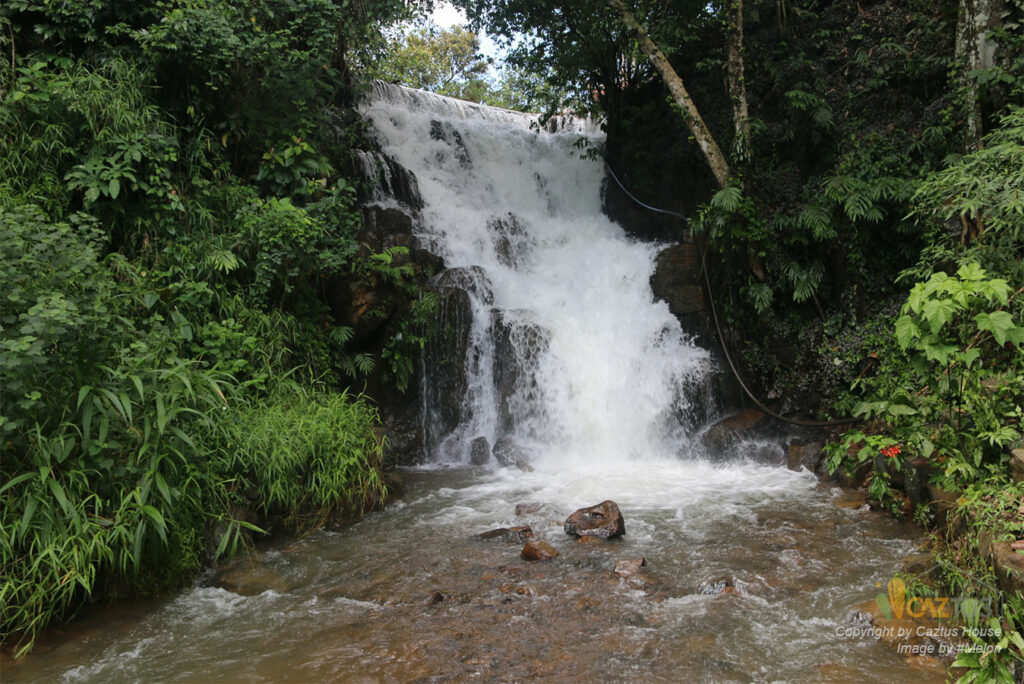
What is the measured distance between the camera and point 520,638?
12.4 feet

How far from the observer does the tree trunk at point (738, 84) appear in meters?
8.55

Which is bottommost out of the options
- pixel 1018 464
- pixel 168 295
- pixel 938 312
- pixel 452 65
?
pixel 1018 464

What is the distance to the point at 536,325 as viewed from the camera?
8797mm

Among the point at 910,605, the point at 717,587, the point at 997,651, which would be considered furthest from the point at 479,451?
the point at 997,651

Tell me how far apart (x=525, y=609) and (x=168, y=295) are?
4.52 metres

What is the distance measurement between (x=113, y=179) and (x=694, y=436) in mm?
6980

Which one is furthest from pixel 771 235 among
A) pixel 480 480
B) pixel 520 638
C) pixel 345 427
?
pixel 520 638

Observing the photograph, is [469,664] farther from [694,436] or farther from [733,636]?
[694,436]

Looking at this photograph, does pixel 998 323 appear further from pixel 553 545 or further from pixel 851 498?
pixel 553 545

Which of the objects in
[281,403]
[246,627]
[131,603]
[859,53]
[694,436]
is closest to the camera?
[246,627]

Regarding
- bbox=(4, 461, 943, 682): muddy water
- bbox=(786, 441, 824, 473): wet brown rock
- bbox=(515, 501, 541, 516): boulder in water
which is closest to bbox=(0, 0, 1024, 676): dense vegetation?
bbox=(4, 461, 943, 682): muddy water

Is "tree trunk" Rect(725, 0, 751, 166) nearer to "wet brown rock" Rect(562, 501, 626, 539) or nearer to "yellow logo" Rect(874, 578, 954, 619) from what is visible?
"wet brown rock" Rect(562, 501, 626, 539)

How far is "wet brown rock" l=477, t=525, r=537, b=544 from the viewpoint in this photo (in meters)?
5.34

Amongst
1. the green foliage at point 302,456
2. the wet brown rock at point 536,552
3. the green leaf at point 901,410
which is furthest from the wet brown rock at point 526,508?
the green leaf at point 901,410
